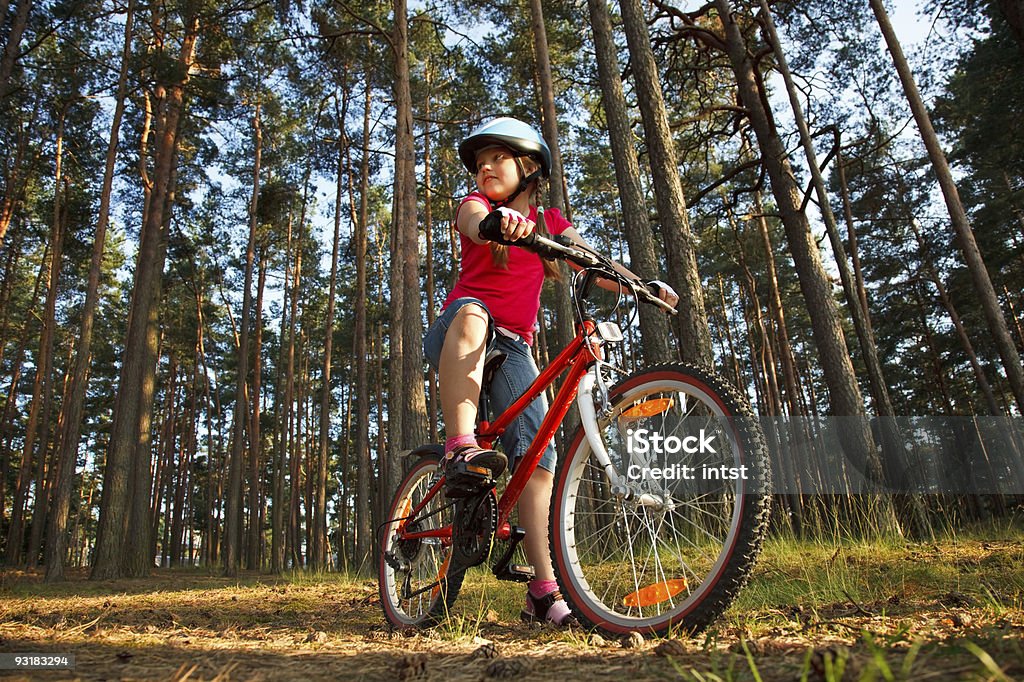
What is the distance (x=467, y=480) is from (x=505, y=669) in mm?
794

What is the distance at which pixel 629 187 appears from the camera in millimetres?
7297

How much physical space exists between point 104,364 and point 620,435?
32.7m

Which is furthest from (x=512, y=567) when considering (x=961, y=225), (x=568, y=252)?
(x=961, y=225)

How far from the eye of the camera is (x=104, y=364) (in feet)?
93.6

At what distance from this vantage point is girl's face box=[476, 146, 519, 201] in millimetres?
2531

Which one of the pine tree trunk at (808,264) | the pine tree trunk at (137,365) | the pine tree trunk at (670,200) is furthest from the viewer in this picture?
the pine tree trunk at (137,365)

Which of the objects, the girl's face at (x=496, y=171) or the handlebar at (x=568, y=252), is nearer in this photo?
the handlebar at (x=568, y=252)

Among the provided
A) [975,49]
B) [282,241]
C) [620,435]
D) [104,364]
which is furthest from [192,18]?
[104,364]

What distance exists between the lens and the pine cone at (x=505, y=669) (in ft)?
4.86

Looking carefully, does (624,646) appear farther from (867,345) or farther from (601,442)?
(867,345)

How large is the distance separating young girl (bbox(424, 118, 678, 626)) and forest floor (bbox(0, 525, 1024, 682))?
1.42 ft

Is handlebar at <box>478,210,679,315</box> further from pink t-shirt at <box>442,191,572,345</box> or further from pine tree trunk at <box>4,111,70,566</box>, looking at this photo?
pine tree trunk at <box>4,111,70,566</box>

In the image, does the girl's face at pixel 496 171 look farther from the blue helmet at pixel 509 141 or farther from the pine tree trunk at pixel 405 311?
the pine tree trunk at pixel 405 311

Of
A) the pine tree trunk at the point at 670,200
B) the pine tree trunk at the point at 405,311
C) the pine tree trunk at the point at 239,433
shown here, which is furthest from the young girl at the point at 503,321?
the pine tree trunk at the point at 239,433
